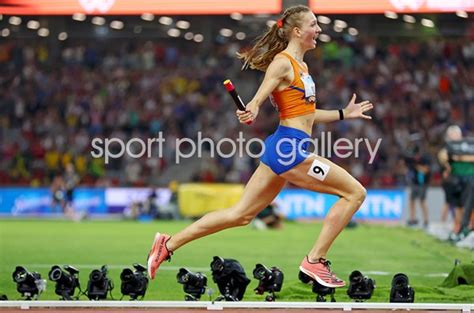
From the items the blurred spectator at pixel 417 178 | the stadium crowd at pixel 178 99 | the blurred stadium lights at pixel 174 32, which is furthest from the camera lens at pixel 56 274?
the stadium crowd at pixel 178 99

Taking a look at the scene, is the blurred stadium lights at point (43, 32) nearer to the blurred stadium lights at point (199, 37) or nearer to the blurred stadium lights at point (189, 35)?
the blurred stadium lights at point (189, 35)

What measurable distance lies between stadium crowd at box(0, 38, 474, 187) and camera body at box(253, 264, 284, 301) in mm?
20374

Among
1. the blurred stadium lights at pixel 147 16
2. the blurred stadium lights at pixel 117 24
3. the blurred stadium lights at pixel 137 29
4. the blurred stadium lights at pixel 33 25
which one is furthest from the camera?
the blurred stadium lights at pixel 137 29

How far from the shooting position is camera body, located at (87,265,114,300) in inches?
363

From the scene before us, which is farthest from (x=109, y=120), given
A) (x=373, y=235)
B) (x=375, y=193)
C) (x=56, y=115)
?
(x=373, y=235)

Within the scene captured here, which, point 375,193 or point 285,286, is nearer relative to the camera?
point 285,286

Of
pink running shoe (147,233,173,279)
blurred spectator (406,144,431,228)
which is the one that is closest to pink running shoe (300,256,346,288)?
pink running shoe (147,233,173,279)

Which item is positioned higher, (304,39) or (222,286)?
(304,39)

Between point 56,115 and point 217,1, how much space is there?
2158 cm

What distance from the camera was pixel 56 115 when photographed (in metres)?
33.7

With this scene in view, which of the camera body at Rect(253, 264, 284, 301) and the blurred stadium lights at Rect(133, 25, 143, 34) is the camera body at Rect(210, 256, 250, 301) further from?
the blurred stadium lights at Rect(133, 25, 143, 34)

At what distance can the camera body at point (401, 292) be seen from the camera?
8.94 metres

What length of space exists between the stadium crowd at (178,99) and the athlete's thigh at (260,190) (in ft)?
68.2

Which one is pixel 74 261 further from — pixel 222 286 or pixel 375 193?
pixel 375 193
